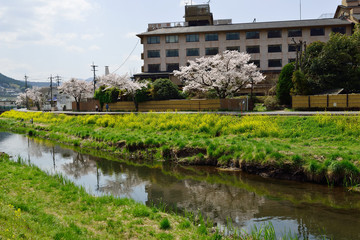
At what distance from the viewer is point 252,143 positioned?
1750cm

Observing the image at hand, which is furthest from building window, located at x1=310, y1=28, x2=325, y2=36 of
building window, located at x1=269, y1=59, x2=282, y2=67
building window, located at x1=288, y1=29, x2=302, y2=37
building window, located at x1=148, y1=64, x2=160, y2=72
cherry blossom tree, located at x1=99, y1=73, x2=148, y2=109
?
cherry blossom tree, located at x1=99, y1=73, x2=148, y2=109

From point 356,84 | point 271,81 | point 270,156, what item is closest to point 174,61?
point 271,81

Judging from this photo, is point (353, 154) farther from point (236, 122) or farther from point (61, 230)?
point (61, 230)

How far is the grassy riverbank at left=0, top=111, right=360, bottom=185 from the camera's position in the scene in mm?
13851

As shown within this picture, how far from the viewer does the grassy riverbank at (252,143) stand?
45.4 feet

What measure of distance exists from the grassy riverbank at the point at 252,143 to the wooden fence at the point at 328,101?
918 cm

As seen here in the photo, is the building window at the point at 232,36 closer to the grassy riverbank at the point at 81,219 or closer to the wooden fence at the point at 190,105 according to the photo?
the wooden fence at the point at 190,105

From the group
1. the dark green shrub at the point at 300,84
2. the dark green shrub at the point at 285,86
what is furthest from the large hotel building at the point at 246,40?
the dark green shrub at the point at 300,84

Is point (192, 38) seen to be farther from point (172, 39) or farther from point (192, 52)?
point (172, 39)

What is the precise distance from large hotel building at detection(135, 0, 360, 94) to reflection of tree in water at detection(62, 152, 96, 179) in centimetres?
3646

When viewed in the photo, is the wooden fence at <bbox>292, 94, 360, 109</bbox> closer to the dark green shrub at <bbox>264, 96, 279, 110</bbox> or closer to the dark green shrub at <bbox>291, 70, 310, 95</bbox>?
the dark green shrub at <bbox>291, 70, 310, 95</bbox>

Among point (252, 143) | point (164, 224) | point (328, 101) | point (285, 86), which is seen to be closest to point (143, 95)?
point (285, 86)

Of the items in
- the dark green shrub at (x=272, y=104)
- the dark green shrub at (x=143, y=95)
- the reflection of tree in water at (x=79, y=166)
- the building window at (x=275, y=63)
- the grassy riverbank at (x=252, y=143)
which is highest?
the building window at (x=275, y=63)

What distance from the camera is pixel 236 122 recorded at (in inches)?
939
